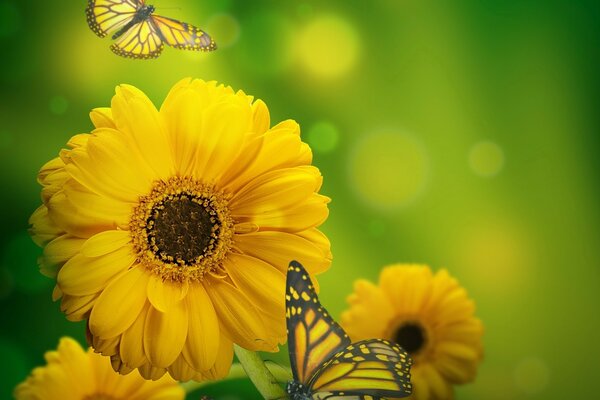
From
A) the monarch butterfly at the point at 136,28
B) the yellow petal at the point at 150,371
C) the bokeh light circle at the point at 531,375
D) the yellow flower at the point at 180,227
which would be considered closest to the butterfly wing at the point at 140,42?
the monarch butterfly at the point at 136,28

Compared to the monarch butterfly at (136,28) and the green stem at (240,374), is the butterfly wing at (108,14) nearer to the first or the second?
the monarch butterfly at (136,28)

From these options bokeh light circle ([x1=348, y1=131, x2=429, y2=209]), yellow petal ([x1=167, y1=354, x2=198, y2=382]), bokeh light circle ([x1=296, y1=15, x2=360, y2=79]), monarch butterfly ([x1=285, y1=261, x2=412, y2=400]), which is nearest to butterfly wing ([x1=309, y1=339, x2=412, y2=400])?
monarch butterfly ([x1=285, y1=261, x2=412, y2=400])

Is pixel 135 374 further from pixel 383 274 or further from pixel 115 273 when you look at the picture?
pixel 383 274

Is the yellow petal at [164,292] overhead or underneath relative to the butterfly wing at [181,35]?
underneath

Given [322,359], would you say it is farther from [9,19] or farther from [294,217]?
[9,19]

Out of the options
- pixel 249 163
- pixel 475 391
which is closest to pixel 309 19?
pixel 249 163

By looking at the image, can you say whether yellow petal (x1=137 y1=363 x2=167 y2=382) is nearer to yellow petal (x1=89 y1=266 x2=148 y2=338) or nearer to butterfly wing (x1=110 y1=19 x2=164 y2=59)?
yellow petal (x1=89 y1=266 x2=148 y2=338)
